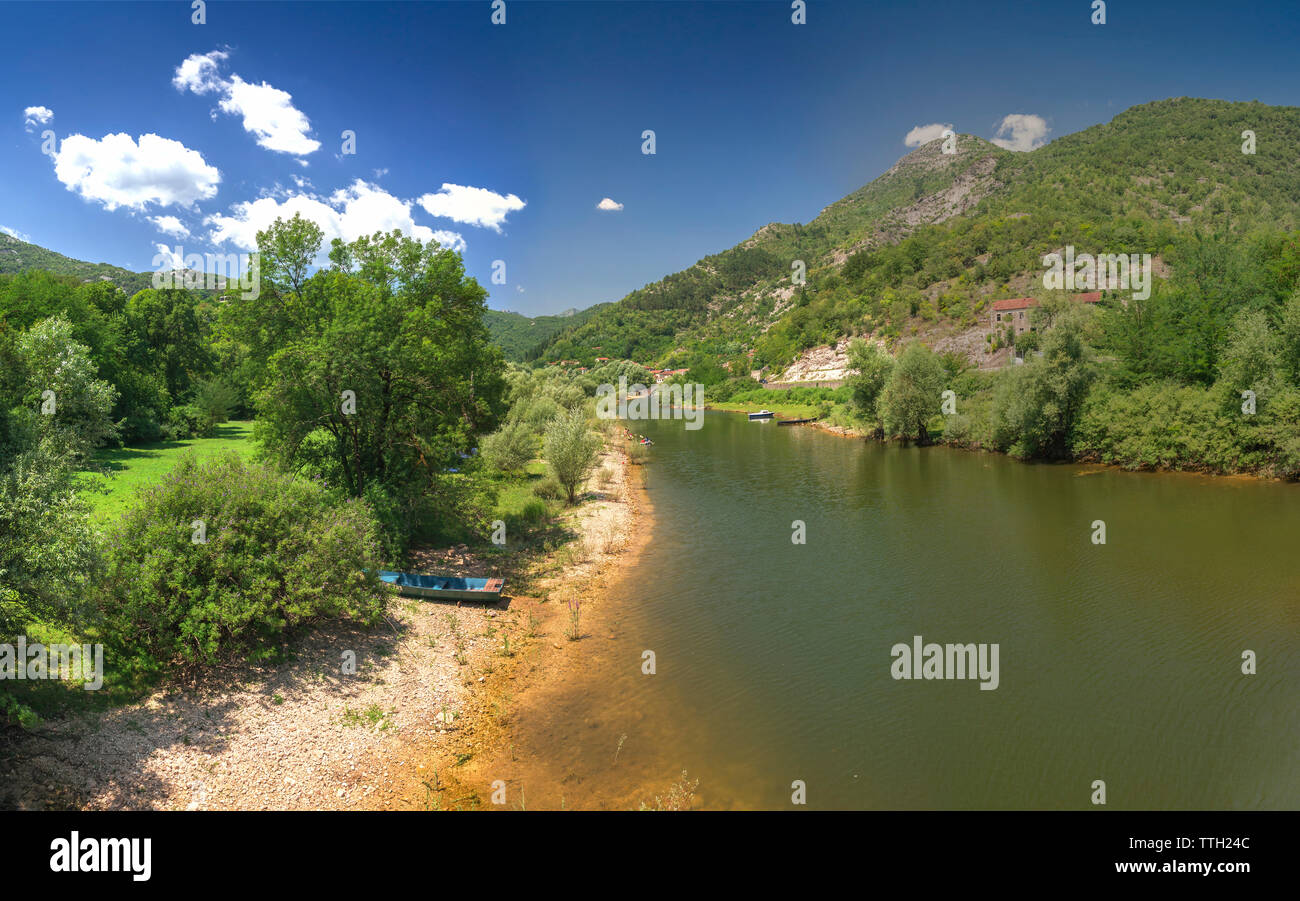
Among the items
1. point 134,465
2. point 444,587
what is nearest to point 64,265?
point 134,465

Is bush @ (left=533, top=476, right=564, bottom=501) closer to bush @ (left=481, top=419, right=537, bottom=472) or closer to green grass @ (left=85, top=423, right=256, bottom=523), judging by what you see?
bush @ (left=481, top=419, right=537, bottom=472)

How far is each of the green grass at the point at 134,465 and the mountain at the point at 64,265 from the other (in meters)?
97.6

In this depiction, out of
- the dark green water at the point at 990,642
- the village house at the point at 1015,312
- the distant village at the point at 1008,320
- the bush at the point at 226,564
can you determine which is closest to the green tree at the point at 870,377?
the distant village at the point at 1008,320

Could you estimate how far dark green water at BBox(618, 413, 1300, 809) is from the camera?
11992mm

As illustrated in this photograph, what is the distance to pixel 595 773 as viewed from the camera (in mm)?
12070

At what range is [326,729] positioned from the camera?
1234 cm

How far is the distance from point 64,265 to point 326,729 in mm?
177441

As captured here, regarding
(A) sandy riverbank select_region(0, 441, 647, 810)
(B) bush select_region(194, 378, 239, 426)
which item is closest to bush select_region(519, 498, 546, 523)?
(A) sandy riverbank select_region(0, 441, 647, 810)

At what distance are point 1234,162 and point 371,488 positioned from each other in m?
211

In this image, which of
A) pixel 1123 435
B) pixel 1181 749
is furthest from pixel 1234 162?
pixel 1181 749

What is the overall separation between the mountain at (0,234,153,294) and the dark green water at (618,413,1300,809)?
471 feet

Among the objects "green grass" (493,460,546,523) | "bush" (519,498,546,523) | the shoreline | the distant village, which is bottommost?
"bush" (519,498,546,523)

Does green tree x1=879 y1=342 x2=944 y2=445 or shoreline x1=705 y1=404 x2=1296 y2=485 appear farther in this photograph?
green tree x1=879 y1=342 x2=944 y2=445
